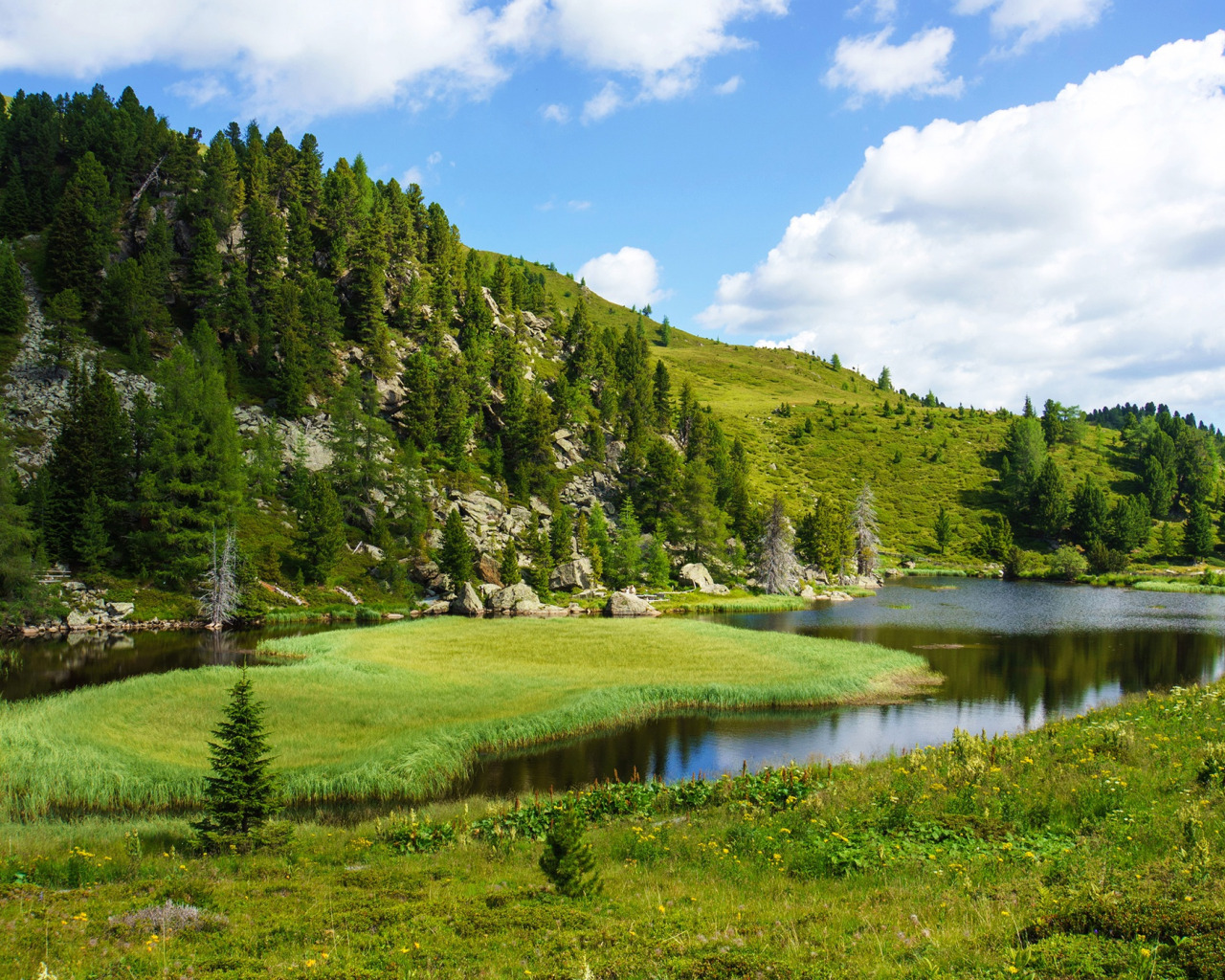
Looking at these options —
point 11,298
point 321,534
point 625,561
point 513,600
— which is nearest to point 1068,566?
point 625,561

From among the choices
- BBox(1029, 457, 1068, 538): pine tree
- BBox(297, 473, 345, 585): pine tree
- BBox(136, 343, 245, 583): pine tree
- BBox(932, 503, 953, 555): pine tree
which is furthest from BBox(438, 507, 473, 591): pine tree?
BBox(1029, 457, 1068, 538): pine tree

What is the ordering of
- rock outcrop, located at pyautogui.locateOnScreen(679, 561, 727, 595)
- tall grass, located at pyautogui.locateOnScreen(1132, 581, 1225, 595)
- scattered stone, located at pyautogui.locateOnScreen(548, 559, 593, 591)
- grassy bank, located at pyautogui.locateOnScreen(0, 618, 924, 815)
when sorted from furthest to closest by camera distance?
tall grass, located at pyautogui.locateOnScreen(1132, 581, 1225, 595), rock outcrop, located at pyautogui.locateOnScreen(679, 561, 727, 595), scattered stone, located at pyautogui.locateOnScreen(548, 559, 593, 591), grassy bank, located at pyautogui.locateOnScreen(0, 618, 924, 815)

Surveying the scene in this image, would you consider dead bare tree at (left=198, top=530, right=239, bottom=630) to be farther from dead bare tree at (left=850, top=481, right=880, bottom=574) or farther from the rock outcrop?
dead bare tree at (left=850, top=481, right=880, bottom=574)

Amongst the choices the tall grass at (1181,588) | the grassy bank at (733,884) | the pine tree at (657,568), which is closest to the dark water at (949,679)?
the grassy bank at (733,884)

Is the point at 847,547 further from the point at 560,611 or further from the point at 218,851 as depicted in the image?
the point at 218,851

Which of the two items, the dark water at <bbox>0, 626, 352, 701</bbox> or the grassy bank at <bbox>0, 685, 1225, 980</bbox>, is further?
the dark water at <bbox>0, 626, 352, 701</bbox>

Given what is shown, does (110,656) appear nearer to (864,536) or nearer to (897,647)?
(897,647)

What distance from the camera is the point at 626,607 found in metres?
78.1

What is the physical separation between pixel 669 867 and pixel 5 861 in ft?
45.0

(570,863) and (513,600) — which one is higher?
(570,863)

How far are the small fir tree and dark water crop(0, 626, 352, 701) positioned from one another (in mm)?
39181

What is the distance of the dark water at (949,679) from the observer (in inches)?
1146

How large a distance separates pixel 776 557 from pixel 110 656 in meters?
80.7

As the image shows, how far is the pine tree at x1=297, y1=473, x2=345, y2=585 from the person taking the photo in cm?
7731
